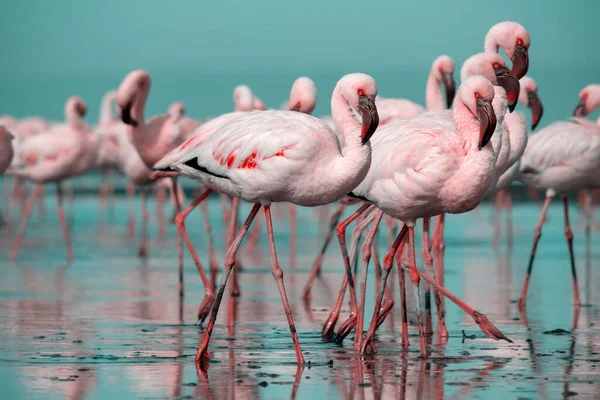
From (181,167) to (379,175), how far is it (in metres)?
1.50

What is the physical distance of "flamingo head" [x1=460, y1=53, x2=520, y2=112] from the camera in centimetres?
844

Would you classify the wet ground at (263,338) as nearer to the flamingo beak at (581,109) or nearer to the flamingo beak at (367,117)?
the flamingo beak at (367,117)

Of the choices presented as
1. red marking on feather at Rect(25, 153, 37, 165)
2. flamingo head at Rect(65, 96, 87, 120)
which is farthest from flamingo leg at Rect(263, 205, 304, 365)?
flamingo head at Rect(65, 96, 87, 120)

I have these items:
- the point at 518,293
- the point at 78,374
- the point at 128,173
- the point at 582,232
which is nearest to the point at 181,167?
the point at 78,374

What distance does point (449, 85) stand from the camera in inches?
419

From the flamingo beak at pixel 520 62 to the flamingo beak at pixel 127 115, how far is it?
4.45 metres

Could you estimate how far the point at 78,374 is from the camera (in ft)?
21.9

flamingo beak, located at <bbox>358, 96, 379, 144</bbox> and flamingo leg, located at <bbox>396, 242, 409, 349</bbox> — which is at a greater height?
flamingo beak, located at <bbox>358, 96, 379, 144</bbox>

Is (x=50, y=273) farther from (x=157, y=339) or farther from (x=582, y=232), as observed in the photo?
(x=582, y=232)

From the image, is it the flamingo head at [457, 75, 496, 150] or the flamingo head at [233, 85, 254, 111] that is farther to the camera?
the flamingo head at [233, 85, 254, 111]

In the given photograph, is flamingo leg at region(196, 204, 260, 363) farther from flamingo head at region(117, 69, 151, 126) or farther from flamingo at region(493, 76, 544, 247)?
flamingo head at region(117, 69, 151, 126)

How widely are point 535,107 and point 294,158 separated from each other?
437cm

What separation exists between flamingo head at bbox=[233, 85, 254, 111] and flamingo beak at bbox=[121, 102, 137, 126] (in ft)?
4.40

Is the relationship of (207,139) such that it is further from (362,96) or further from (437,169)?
(437,169)
